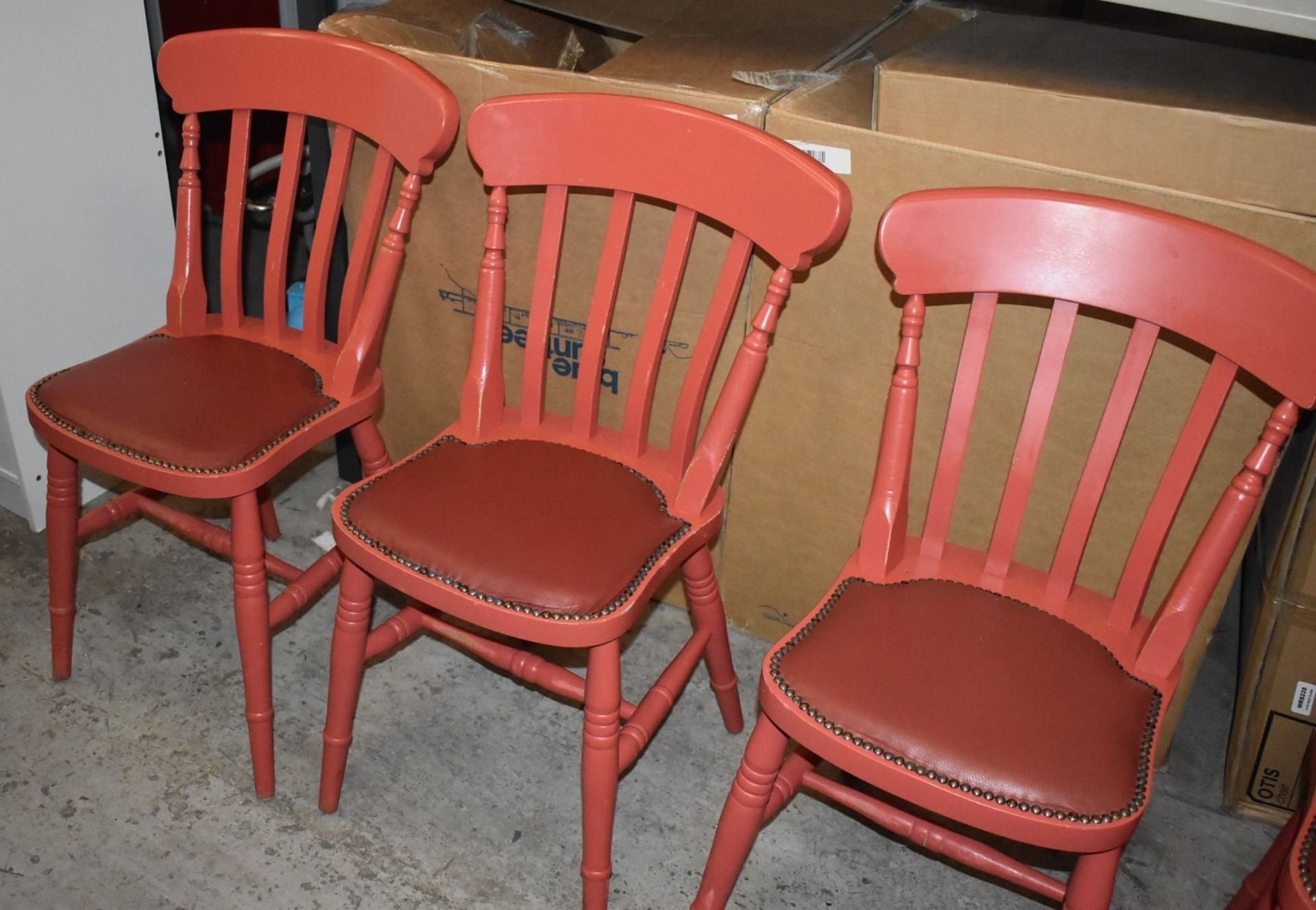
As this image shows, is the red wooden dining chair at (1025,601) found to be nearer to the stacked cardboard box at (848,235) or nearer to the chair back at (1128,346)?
the chair back at (1128,346)

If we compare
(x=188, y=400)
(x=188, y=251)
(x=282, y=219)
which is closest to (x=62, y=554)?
(x=188, y=400)

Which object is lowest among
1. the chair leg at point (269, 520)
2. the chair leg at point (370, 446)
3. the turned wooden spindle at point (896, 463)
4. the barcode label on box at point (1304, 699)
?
the chair leg at point (269, 520)

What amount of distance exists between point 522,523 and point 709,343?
1.04 ft

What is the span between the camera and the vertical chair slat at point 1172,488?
1230mm

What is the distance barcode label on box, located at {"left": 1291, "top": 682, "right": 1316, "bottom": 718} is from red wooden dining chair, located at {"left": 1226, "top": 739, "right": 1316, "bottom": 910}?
0.82 feet

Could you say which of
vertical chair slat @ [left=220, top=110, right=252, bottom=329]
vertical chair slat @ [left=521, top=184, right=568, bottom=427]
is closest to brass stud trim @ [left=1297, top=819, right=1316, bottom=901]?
vertical chair slat @ [left=521, top=184, right=568, bottom=427]

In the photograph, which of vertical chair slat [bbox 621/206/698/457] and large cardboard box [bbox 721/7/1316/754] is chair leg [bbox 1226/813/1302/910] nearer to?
large cardboard box [bbox 721/7/1316/754]

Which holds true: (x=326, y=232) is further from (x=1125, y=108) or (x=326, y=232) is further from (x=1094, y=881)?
(x=1094, y=881)

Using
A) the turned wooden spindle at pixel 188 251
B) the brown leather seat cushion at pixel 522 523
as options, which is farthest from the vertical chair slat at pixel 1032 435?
the turned wooden spindle at pixel 188 251

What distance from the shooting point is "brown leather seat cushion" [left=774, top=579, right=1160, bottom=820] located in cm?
114

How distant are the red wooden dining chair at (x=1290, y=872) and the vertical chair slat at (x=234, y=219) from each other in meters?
1.52

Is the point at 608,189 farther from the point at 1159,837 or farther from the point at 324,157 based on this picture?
the point at 1159,837

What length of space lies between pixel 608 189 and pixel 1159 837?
1219 mm

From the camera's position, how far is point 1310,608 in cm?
151
